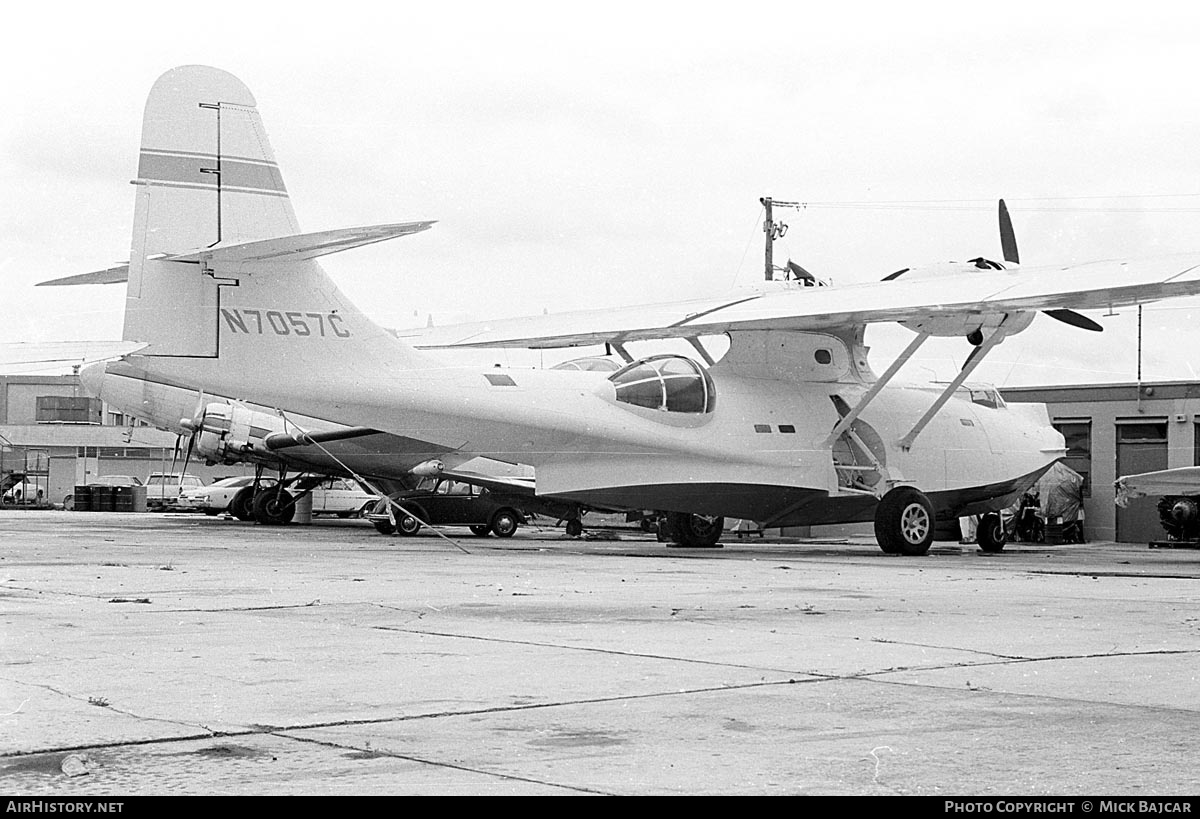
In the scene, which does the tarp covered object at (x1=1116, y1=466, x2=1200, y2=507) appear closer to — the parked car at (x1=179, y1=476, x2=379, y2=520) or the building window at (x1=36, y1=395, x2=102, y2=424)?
the parked car at (x1=179, y1=476, x2=379, y2=520)

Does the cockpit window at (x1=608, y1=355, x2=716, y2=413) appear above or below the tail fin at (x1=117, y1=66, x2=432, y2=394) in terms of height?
below

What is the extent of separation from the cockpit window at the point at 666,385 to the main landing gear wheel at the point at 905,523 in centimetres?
342

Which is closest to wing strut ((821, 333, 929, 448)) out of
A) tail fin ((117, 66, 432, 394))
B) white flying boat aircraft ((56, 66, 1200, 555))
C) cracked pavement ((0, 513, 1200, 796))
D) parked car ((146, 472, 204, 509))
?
white flying boat aircraft ((56, 66, 1200, 555))

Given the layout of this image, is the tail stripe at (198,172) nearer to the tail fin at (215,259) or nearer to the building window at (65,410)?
the tail fin at (215,259)

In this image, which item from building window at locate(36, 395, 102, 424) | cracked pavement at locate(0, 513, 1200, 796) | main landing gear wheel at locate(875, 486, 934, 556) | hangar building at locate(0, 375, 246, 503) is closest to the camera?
cracked pavement at locate(0, 513, 1200, 796)

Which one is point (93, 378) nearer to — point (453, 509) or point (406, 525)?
point (406, 525)

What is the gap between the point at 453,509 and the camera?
3225 cm

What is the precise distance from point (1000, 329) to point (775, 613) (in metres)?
13.0

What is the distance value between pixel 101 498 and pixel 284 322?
40574mm

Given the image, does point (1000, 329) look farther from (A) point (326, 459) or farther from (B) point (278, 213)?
(A) point (326, 459)

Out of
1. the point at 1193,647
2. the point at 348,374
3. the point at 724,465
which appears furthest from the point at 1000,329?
the point at 1193,647

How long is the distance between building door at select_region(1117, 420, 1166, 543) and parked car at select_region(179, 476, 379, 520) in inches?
794

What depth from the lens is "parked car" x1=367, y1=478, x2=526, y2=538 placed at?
3219 cm
